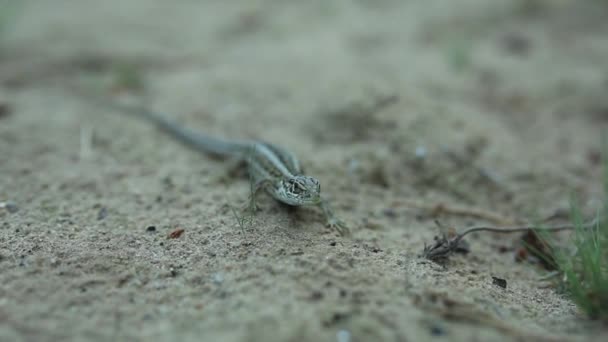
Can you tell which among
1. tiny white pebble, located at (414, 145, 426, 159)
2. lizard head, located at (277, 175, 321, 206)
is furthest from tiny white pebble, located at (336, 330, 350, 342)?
tiny white pebble, located at (414, 145, 426, 159)

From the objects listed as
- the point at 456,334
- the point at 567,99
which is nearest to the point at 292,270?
the point at 456,334

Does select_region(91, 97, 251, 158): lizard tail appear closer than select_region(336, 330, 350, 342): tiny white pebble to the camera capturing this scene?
No

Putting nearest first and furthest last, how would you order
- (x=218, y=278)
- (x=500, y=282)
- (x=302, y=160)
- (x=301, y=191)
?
1. (x=218, y=278)
2. (x=500, y=282)
3. (x=301, y=191)
4. (x=302, y=160)

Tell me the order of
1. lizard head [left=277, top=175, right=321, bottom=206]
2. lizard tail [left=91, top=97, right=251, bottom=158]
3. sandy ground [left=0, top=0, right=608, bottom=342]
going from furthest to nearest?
lizard tail [left=91, top=97, right=251, bottom=158], lizard head [left=277, top=175, right=321, bottom=206], sandy ground [left=0, top=0, right=608, bottom=342]

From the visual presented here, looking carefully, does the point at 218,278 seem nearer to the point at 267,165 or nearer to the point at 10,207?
the point at 267,165

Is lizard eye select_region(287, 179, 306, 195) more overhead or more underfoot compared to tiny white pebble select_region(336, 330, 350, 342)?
more overhead

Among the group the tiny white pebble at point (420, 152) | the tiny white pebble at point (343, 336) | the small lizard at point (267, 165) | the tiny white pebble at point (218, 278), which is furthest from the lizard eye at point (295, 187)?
the tiny white pebble at point (420, 152)

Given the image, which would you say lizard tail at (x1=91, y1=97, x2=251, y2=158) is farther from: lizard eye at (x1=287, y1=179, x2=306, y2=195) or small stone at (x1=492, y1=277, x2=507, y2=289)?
small stone at (x1=492, y1=277, x2=507, y2=289)

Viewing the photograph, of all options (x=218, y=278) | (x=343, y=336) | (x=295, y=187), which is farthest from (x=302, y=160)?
(x=343, y=336)

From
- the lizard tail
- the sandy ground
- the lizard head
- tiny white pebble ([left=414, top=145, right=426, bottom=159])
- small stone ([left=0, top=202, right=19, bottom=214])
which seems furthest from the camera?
tiny white pebble ([left=414, top=145, right=426, bottom=159])
